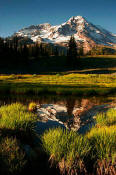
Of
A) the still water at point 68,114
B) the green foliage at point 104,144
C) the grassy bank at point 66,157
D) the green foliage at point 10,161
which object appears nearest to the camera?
the green foliage at point 10,161

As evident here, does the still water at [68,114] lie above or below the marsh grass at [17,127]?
below

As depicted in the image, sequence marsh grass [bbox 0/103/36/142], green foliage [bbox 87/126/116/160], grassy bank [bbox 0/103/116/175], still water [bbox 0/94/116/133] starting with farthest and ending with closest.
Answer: still water [bbox 0/94/116/133]
marsh grass [bbox 0/103/36/142]
green foliage [bbox 87/126/116/160]
grassy bank [bbox 0/103/116/175]

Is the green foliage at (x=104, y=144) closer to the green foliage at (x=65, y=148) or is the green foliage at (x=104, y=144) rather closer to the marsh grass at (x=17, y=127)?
the green foliage at (x=65, y=148)

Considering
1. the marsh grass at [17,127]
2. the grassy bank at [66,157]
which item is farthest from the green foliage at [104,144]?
the marsh grass at [17,127]

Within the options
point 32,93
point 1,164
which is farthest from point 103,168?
point 32,93

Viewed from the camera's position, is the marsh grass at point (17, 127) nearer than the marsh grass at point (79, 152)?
No

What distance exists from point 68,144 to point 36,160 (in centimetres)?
184

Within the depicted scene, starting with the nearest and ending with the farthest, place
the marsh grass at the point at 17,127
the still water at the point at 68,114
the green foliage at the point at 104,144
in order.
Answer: the green foliage at the point at 104,144
the marsh grass at the point at 17,127
the still water at the point at 68,114

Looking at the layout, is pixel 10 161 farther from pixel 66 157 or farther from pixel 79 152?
pixel 79 152

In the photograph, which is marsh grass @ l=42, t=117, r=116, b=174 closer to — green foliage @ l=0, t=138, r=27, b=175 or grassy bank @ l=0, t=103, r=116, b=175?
grassy bank @ l=0, t=103, r=116, b=175

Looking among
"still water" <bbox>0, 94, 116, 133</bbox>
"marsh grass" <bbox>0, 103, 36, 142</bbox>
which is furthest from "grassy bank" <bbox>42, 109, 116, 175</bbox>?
"still water" <bbox>0, 94, 116, 133</bbox>

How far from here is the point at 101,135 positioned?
6547mm

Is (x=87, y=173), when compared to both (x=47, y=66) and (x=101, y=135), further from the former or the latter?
(x=47, y=66)

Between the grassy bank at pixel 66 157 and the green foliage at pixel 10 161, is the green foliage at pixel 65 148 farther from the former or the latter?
the green foliage at pixel 10 161
